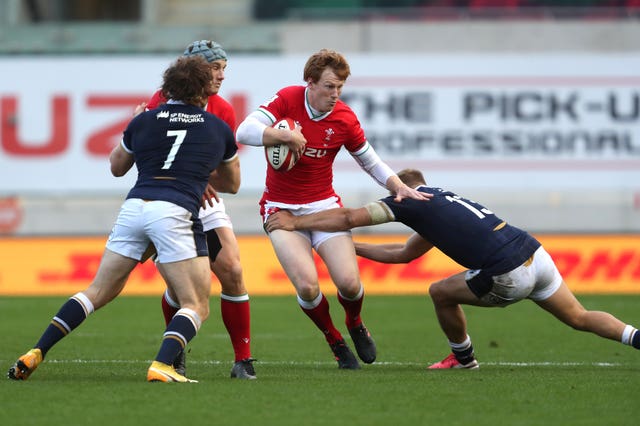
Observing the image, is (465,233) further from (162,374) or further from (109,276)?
(109,276)

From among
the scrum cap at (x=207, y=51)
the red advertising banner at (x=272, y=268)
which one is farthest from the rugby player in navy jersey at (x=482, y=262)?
the red advertising banner at (x=272, y=268)

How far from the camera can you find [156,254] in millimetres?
7270

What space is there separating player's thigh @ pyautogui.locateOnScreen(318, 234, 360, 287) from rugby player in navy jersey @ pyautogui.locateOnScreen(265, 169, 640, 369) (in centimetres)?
23

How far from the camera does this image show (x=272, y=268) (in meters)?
17.9

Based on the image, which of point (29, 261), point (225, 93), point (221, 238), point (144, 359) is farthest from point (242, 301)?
point (225, 93)

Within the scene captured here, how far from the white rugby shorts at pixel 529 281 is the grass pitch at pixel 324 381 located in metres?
0.54

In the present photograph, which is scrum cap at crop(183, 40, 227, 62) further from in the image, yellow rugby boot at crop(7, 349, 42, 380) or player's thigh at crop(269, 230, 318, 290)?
yellow rugby boot at crop(7, 349, 42, 380)

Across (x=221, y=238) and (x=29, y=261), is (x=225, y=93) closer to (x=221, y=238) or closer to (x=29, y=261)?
(x=29, y=261)

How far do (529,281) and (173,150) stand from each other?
2634 millimetres

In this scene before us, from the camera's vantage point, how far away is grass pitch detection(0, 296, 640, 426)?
6016 millimetres

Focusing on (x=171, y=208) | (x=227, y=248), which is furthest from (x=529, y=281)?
(x=171, y=208)

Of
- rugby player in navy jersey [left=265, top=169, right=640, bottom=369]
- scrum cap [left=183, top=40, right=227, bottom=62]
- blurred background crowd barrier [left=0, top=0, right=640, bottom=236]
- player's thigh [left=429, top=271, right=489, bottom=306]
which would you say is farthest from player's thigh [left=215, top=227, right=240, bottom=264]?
blurred background crowd barrier [left=0, top=0, right=640, bottom=236]

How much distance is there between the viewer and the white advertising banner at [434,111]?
2139 cm

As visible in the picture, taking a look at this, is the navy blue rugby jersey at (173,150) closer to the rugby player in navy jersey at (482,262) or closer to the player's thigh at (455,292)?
the rugby player in navy jersey at (482,262)
